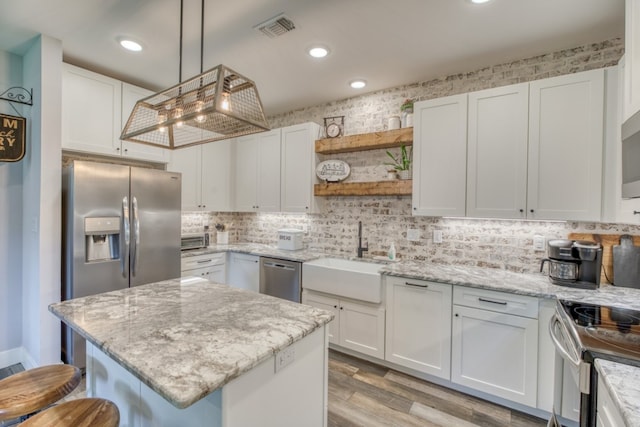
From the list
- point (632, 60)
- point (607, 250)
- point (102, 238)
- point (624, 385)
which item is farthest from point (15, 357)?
point (607, 250)

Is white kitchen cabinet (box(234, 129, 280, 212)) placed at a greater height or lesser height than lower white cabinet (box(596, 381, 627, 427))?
greater

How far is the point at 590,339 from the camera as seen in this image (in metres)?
1.38

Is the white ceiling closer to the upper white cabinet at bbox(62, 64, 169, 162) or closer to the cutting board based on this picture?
the upper white cabinet at bbox(62, 64, 169, 162)

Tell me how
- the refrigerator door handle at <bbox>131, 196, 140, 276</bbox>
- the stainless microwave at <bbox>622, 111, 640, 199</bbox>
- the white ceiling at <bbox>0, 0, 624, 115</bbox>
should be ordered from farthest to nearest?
the refrigerator door handle at <bbox>131, 196, 140, 276</bbox>, the white ceiling at <bbox>0, 0, 624, 115</bbox>, the stainless microwave at <bbox>622, 111, 640, 199</bbox>

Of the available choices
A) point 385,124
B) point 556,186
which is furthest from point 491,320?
point 385,124

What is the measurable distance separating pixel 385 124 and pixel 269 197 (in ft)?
5.71

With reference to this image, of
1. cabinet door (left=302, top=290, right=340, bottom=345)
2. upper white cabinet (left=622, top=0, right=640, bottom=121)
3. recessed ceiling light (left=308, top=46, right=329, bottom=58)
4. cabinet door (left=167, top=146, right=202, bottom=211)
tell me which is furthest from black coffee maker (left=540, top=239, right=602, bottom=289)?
cabinet door (left=167, top=146, right=202, bottom=211)

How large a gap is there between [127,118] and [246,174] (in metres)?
1.55

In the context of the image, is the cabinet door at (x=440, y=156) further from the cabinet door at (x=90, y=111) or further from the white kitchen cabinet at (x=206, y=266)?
the cabinet door at (x=90, y=111)

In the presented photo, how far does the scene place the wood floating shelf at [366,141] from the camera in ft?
10.0

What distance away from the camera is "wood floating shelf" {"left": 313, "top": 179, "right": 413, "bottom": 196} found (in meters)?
3.07

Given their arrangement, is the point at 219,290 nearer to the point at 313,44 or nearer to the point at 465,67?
the point at 313,44

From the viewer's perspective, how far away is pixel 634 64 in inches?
56.5

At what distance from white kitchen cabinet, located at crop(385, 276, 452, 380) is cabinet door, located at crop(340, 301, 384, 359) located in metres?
0.08
